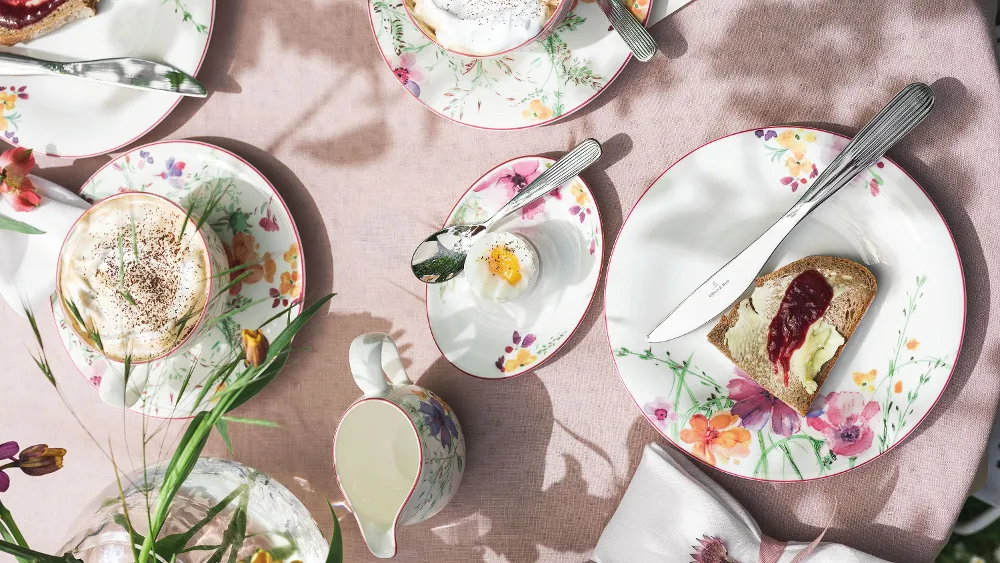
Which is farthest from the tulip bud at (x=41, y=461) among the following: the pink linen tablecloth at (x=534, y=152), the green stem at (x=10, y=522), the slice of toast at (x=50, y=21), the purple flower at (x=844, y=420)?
the purple flower at (x=844, y=420)

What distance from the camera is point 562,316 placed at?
95cm

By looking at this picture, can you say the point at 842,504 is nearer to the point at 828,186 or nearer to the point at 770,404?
the point at 770,404

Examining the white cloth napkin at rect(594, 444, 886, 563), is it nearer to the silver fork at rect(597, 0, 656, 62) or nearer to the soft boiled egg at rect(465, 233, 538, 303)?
the soft boiled egg at rect(465, 233, 538, 303)

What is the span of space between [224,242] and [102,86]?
12.0 inches

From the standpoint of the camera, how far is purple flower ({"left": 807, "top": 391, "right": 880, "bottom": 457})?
87 cm

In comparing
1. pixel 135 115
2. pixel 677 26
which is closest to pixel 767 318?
pixel 677 26

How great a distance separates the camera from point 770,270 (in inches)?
36.0

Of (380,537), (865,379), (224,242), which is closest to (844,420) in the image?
(865,379)

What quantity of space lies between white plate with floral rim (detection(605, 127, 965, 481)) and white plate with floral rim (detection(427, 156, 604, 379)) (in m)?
0.06

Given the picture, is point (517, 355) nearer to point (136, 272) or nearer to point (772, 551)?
point (772, 551)

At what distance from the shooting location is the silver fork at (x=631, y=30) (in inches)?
35.3

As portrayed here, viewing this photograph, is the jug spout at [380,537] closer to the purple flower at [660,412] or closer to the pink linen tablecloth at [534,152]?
the pink linen tablecloth at [534,152]

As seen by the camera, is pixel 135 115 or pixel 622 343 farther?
pixel 135 115

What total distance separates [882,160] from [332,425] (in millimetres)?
838
